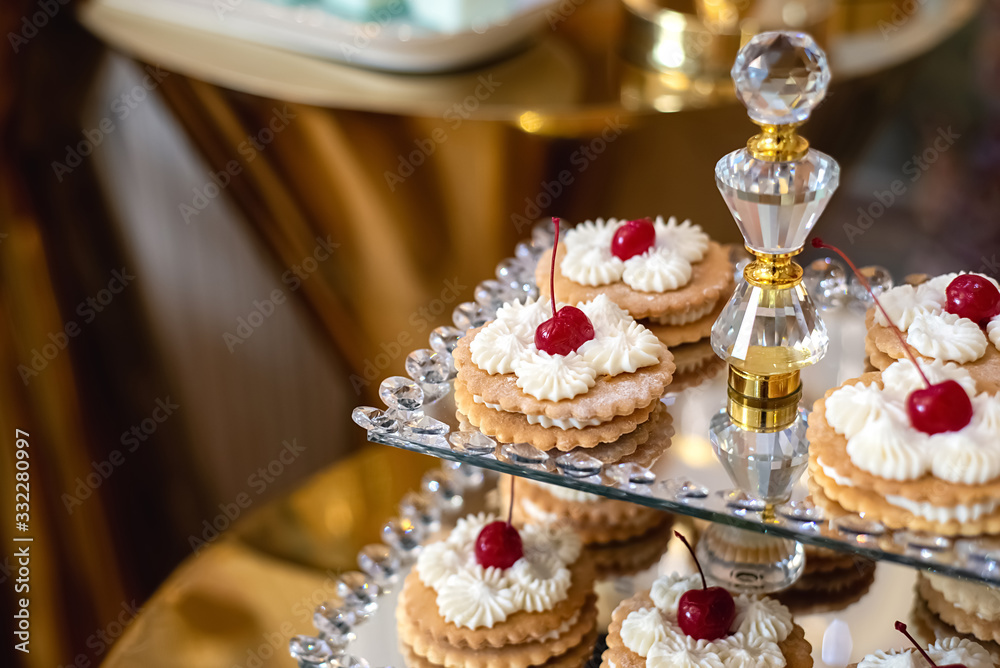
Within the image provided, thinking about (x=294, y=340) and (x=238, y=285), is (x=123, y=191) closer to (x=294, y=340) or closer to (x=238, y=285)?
(x=238, y=285)

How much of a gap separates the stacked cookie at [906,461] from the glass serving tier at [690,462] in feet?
0.06

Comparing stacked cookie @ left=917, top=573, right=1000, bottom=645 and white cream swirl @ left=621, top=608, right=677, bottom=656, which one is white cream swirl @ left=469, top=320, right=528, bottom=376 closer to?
white cream swirl @ left=621, top=608, right=677, bottom=656

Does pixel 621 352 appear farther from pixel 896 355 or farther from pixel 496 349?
pixel 896 355

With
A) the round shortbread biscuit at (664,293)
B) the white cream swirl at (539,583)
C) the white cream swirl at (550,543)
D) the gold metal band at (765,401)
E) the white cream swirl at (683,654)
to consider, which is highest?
the round shortbread biscuit at (664,293)

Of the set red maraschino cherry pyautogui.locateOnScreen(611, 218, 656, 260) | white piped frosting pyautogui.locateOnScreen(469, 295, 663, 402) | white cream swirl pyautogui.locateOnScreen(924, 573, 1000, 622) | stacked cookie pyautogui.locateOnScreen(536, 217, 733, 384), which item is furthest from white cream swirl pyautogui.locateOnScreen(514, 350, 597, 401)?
white cream swirl pyautogui.locateOnScreen(924, 573, 1000, 622)

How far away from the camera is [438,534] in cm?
148

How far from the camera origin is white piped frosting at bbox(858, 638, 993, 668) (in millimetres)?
1111

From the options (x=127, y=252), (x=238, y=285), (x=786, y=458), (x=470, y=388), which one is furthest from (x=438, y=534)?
(x=127, y=252)

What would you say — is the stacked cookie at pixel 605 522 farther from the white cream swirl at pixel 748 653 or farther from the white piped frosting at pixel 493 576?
the white cream swirl at pixel 748 653

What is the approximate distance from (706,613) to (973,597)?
0.33 metres

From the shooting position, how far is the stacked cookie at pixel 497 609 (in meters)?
1.23

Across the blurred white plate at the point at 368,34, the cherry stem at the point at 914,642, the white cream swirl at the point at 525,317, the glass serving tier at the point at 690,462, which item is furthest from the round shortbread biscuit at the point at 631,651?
the blurred white plate at the point at 368,34

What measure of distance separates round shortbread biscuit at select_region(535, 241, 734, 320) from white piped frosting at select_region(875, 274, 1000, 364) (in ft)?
0.65

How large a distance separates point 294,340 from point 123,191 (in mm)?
614
